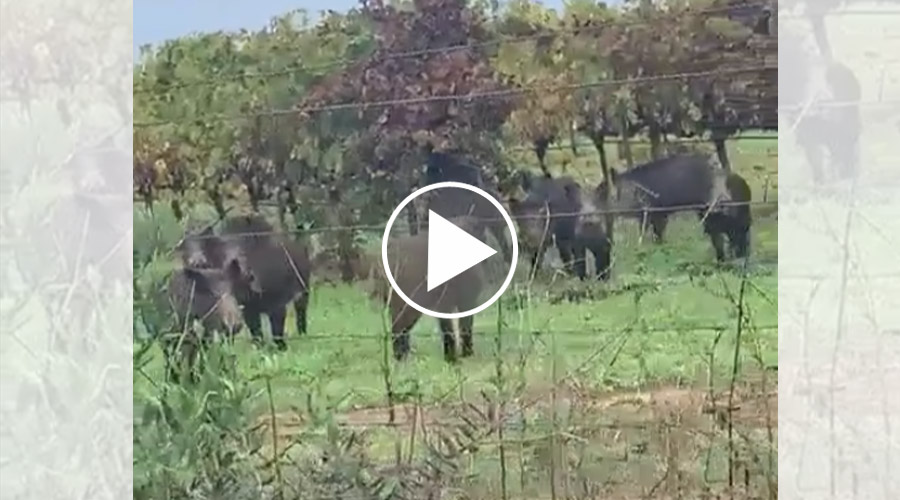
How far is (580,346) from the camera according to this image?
3355mm

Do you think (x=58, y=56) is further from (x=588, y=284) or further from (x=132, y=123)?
(x=588, y=284)

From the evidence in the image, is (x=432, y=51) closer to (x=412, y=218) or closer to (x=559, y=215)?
(x=412, y=218)

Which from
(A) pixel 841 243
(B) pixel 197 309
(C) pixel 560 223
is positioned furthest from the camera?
(B) pixel 197 309

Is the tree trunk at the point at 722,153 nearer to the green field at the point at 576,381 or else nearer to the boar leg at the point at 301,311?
the green field at the point at 576,381

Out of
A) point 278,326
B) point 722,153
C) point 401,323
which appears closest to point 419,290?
point 401,323

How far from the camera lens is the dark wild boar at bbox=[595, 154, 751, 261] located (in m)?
3.33

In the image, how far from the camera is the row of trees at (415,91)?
131 inches

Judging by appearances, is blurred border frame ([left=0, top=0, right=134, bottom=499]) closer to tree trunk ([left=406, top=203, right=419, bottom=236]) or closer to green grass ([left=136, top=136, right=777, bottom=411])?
green grass ([left=136, top=136, right=777, bottom=411])

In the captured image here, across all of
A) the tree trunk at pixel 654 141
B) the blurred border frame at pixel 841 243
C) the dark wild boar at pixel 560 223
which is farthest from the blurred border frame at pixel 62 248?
the blurred border frame at pixel 841 243

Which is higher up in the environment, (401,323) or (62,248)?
(62,248)

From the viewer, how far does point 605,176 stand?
3367 mm

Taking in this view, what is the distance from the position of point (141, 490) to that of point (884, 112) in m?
2.18
